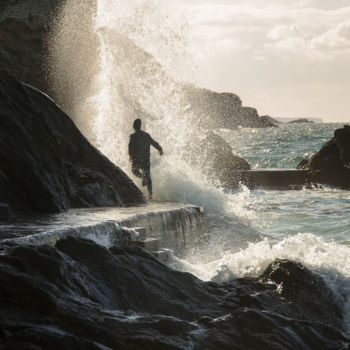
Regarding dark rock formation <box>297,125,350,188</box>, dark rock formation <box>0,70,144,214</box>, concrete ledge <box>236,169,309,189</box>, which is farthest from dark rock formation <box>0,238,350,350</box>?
dark rock formation <box>297,125,350,188</box>

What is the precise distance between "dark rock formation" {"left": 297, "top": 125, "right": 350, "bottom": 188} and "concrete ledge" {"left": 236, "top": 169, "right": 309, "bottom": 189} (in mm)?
645

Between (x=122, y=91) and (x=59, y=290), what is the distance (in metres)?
17.8

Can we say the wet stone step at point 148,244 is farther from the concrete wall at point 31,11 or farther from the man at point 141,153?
the concrete wall at point 31,11

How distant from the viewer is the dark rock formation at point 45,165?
26.0 feet

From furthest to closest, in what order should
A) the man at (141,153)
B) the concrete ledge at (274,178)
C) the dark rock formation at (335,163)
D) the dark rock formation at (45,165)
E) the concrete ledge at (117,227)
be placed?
the dark rock formation at (335,163) → the concrete ledge at (274,178) → the man at (141,153) → the dark rock formation at (45,165) → the concrete ledge at (117,227)

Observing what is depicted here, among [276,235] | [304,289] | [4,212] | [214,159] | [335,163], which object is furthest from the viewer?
[214,159]

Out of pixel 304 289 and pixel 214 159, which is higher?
pixel 214 159

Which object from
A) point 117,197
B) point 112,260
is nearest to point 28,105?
point 117,197

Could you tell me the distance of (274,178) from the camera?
25.1 m

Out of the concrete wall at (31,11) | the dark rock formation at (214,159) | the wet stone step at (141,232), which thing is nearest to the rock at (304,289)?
the wet stone step at (141,232)

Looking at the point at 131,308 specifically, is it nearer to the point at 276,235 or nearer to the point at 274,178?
the point at 276,235

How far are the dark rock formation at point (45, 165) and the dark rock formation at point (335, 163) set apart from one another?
16084 millimetres

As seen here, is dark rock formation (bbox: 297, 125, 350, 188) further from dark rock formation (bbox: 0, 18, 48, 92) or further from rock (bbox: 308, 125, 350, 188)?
dark rock formation (bbox: 0, 18, 48, 92)

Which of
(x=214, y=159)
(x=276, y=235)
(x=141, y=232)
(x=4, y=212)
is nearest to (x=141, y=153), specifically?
(x=276, y=235)
